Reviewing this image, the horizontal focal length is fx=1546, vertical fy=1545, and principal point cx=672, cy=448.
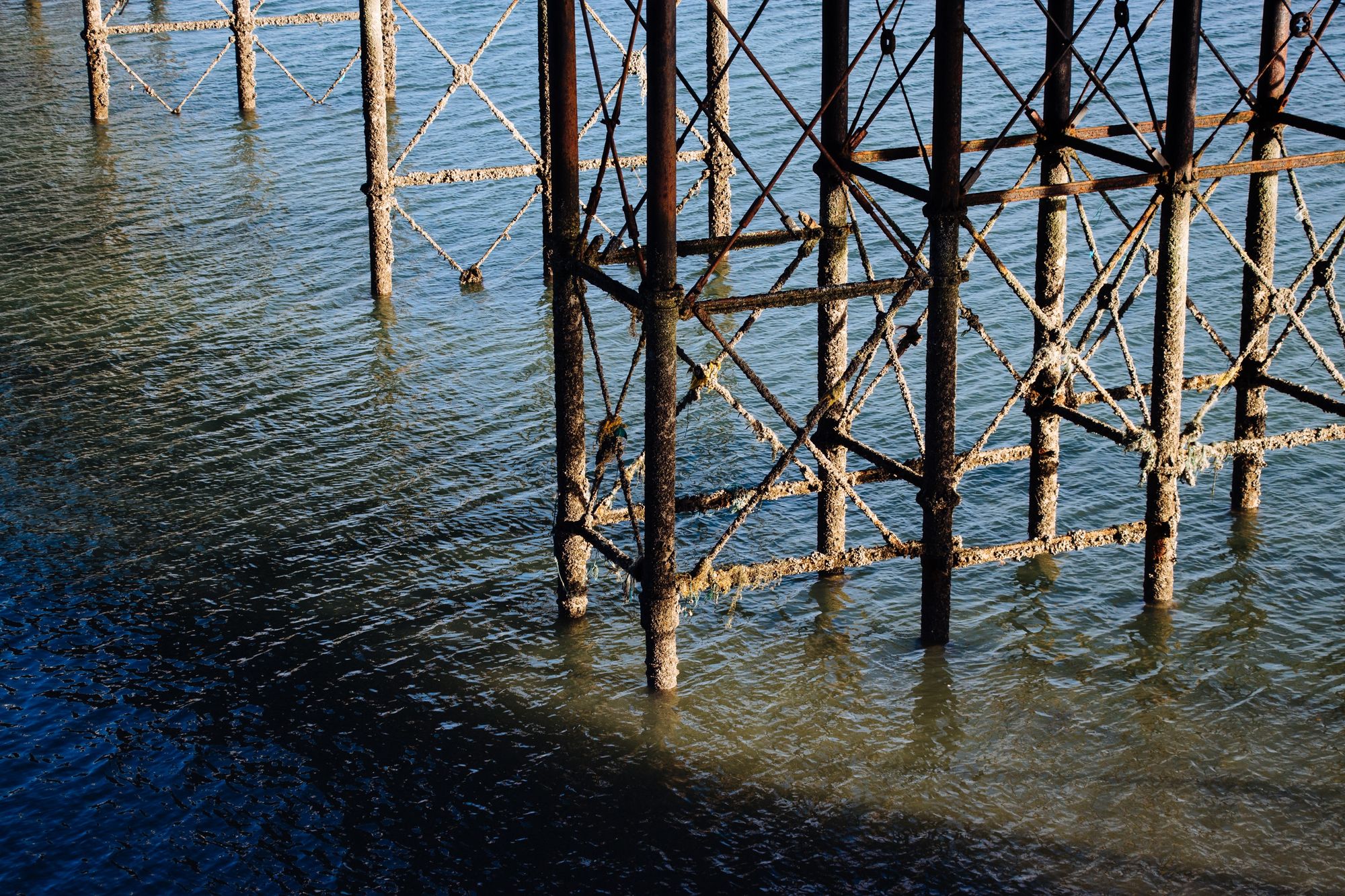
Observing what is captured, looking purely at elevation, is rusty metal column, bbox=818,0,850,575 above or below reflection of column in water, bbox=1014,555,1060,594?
above

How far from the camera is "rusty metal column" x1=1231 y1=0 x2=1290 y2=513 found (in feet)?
40.4

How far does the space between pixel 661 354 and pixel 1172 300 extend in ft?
12.8

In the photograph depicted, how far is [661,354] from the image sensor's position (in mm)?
10188

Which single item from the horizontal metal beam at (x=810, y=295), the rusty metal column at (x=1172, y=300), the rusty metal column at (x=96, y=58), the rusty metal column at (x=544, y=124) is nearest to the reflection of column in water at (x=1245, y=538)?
the rusty metal column at (x=1172, y=300)

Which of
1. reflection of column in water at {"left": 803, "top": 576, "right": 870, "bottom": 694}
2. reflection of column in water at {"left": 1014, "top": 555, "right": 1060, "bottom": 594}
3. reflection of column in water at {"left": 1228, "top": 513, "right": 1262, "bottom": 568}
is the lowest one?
reflection of column in water at {"left": 803, "top": 576, "right": 870, "bottom": 694}

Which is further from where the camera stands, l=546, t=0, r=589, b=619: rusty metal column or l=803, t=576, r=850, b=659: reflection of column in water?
l=803, t=576, r=850, b=659: reflection of column in water

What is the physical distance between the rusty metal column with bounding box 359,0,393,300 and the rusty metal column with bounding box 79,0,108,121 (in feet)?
32.6

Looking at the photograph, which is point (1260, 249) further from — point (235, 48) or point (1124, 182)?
point (235, 48)

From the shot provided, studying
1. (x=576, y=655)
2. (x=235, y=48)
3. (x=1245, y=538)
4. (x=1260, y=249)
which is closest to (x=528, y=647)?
(x=576, y=655)

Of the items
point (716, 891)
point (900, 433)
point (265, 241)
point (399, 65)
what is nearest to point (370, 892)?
point (716, 891)

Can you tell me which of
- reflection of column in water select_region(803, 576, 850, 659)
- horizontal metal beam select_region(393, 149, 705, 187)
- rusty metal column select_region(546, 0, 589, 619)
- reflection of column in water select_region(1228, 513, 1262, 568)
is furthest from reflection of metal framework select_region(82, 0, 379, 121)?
reflection of column in water select_region(1228, 513, 1262, 568)

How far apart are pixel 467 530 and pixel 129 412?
4916mm

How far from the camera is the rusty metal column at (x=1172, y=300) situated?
1072 cm

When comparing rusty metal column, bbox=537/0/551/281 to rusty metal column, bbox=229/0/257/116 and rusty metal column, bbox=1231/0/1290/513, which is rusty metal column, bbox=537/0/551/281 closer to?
rusty metal column, bbox=1231/0/1290/513
